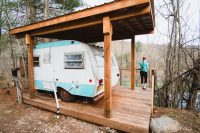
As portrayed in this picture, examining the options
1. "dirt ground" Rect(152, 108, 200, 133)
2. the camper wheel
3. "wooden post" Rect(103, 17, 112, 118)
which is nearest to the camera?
"wooden post" Rect(103, 17, 112, 118)

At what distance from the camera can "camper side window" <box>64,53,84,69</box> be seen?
511cm

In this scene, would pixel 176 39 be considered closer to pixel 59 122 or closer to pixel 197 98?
pixel 197 98

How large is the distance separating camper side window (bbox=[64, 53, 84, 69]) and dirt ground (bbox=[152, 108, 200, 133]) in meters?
3.05

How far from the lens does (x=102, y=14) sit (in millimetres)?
3980

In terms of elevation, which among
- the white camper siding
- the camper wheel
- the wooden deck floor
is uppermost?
the white camper siding

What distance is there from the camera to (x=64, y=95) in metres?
5.77

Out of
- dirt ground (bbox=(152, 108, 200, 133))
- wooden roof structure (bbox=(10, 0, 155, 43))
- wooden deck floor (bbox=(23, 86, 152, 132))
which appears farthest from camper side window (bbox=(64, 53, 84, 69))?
dirt ground (bbox=(152, 108, 200, 133))

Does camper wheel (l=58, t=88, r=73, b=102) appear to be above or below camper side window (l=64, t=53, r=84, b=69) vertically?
below

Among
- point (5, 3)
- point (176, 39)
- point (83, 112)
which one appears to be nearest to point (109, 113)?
point (83, 112)

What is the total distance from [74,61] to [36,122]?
238cm

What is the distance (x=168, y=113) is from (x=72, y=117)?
3241 mm

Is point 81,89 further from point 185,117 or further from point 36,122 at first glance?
point 185,117

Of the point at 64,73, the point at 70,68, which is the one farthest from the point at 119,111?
the point at 64,73

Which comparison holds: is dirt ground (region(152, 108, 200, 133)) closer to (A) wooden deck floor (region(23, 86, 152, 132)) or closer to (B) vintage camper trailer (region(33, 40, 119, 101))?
(A) wooden deck floor (region(23, 86, 152, 132))
